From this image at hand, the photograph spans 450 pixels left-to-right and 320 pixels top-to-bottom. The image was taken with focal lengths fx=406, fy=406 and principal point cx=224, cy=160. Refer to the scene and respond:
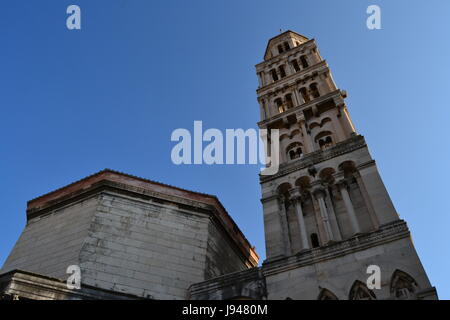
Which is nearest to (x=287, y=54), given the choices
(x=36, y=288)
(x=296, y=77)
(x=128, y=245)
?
(x=296, y=77)

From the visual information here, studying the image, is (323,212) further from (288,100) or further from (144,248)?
(288,100)

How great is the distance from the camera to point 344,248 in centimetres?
1302

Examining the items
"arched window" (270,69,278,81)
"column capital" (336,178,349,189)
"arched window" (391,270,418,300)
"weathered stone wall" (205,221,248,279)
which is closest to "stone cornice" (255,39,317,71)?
"arched window" (270,69,278,81)

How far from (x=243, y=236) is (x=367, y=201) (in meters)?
8.12

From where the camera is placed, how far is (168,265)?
52.3 feet

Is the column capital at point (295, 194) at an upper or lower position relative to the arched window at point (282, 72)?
lower

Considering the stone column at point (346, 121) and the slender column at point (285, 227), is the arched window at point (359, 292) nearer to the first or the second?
the slender column at point (285, 227)

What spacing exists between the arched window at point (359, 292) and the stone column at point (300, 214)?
258 centimetres

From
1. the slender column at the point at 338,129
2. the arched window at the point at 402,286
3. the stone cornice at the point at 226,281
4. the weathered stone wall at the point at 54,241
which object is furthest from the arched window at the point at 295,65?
the arched window at the point at 402,286

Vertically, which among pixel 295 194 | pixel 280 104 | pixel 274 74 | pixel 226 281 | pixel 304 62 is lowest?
pixel 226 281

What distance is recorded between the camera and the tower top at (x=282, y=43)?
3038 centimetres

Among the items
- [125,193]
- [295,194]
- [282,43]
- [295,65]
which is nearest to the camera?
[295,194]

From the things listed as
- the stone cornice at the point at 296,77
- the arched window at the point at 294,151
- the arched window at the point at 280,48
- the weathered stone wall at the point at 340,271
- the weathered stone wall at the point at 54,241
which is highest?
the arched window at the point at 280,48
